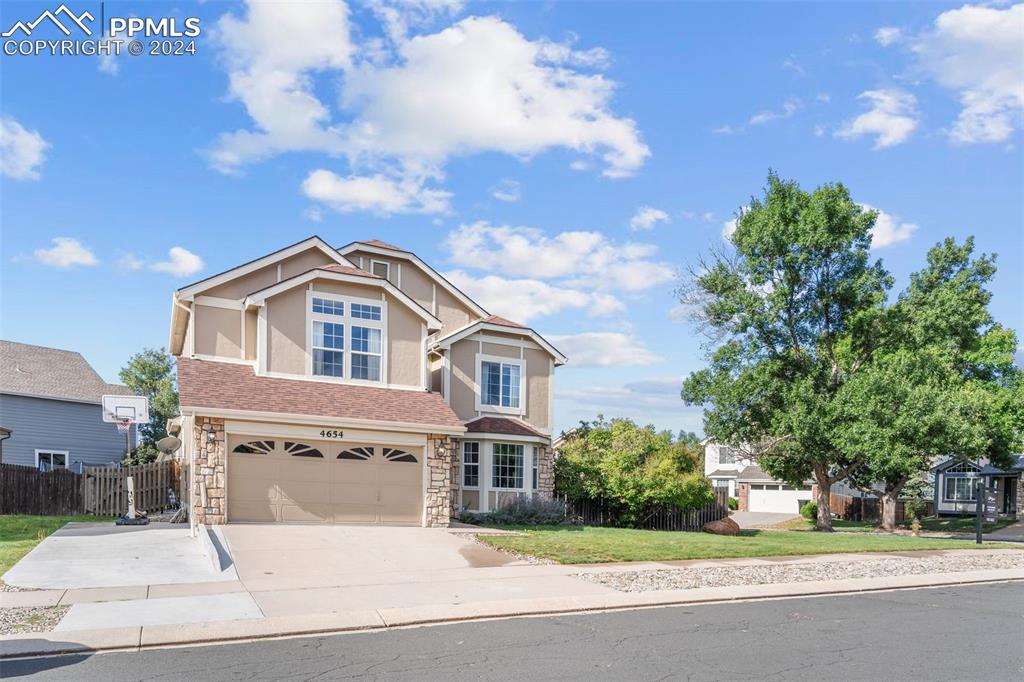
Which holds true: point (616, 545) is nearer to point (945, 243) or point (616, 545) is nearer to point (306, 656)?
point (306, 656)

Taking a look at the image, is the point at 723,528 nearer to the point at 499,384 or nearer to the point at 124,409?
the point at 499,384

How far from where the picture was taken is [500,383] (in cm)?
2709

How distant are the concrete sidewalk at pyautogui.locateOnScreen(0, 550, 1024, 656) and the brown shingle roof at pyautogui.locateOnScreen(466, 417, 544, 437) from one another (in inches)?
397

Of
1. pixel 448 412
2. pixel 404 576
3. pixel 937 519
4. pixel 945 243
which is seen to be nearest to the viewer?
pixel 404 576

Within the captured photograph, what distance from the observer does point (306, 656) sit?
862cm

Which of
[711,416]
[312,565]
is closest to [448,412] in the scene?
[312,565]

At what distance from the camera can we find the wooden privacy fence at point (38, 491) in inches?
934

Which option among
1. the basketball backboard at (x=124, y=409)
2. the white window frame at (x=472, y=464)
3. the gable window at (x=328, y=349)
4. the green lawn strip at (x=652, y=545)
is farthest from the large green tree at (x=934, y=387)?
the basketball backboard at (x=124, y=409)

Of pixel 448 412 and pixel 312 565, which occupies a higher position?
pixel 448 412

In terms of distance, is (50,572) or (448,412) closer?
(50,572)

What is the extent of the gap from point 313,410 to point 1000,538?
27295 millimetres

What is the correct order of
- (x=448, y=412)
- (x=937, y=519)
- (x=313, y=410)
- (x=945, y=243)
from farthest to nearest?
(x=937, y=519), (x=945, y=243), (x=448, y=412), (x=313, y=410)

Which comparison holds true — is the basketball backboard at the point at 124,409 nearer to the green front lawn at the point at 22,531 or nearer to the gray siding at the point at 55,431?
the green front lawn at the point at 22,531

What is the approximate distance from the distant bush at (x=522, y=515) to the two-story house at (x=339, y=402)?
537 millimetres
